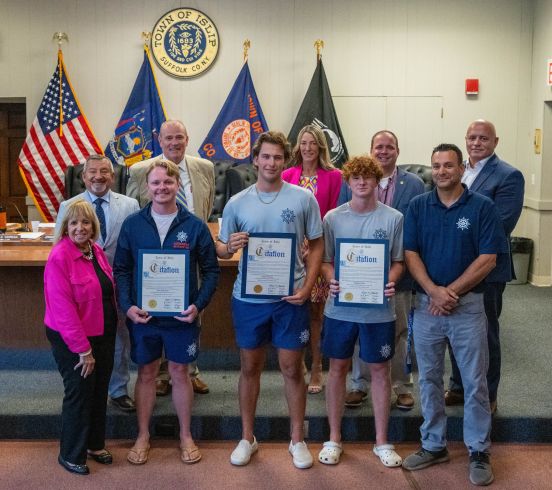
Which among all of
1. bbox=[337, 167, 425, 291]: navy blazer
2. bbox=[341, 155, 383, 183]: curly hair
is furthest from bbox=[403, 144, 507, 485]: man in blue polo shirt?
bbox=[337, 167, 425, 291]: navy blazer

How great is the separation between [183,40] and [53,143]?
168 centimetres

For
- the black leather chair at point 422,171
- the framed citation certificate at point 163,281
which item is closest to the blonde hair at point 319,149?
the framed citation certificate at point 163,281

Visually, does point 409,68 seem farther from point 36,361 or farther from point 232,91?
point 36,361

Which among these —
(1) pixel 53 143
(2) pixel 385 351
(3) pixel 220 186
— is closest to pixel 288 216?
(2) pixel 385 351

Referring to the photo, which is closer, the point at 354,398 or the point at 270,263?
the point at 270,263

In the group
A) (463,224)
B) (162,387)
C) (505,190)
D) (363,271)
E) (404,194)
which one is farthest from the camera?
(162,387)

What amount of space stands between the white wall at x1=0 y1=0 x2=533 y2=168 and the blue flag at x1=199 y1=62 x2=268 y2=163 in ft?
0.64

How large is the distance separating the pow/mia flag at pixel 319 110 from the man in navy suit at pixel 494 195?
11.5 feet

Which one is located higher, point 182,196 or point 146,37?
point 146,37

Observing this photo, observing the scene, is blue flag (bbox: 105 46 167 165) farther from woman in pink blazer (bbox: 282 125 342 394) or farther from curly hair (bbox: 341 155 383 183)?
curly hair (bbox: 341 155 383 183)

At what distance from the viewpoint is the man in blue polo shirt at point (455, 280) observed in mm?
→ 3051

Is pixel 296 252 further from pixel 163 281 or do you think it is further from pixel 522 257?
pixel 522 257

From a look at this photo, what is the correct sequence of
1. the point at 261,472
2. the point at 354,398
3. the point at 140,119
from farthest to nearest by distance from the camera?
the point at 140,119 < the point at 354,398 < the point at 261,472

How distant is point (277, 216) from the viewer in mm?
3125
